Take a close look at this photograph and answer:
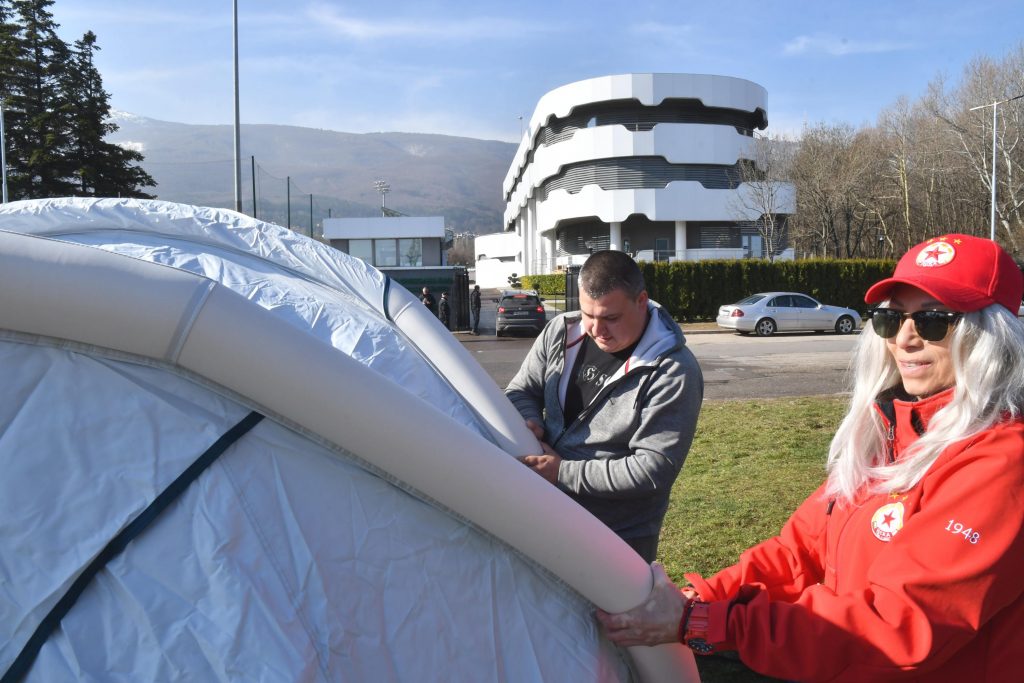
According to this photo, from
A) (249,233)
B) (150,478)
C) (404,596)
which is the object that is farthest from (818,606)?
(249,233)

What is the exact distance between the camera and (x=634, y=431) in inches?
106

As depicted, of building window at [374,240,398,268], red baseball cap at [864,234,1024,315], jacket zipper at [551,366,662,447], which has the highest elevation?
building window at [374,240,398,268]

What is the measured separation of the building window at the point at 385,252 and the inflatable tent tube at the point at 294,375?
5249 centimetres

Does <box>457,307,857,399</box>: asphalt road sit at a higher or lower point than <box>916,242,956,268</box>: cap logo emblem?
lower

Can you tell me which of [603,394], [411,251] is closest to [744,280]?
[411,251]

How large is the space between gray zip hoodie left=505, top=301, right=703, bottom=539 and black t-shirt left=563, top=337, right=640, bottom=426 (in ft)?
0.09

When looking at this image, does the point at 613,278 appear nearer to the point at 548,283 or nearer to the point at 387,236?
the point at 548,283

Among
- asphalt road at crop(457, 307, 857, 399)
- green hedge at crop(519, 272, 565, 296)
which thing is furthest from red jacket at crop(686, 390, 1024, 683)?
green hedge at crop(519, 272, 565, 296)

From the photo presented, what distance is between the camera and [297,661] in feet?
4.83

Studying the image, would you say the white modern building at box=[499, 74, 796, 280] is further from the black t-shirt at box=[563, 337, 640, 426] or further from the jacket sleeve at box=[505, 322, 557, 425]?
the black t-shirt at box=[563, 337, 640, 426]

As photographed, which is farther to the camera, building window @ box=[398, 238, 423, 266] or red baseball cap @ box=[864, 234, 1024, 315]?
building window @ box=[398, 238, 423, 266]

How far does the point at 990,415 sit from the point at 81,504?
6.20ft

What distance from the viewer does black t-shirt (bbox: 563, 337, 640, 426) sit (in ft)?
9.31

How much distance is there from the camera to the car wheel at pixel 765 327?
23.5 meters
